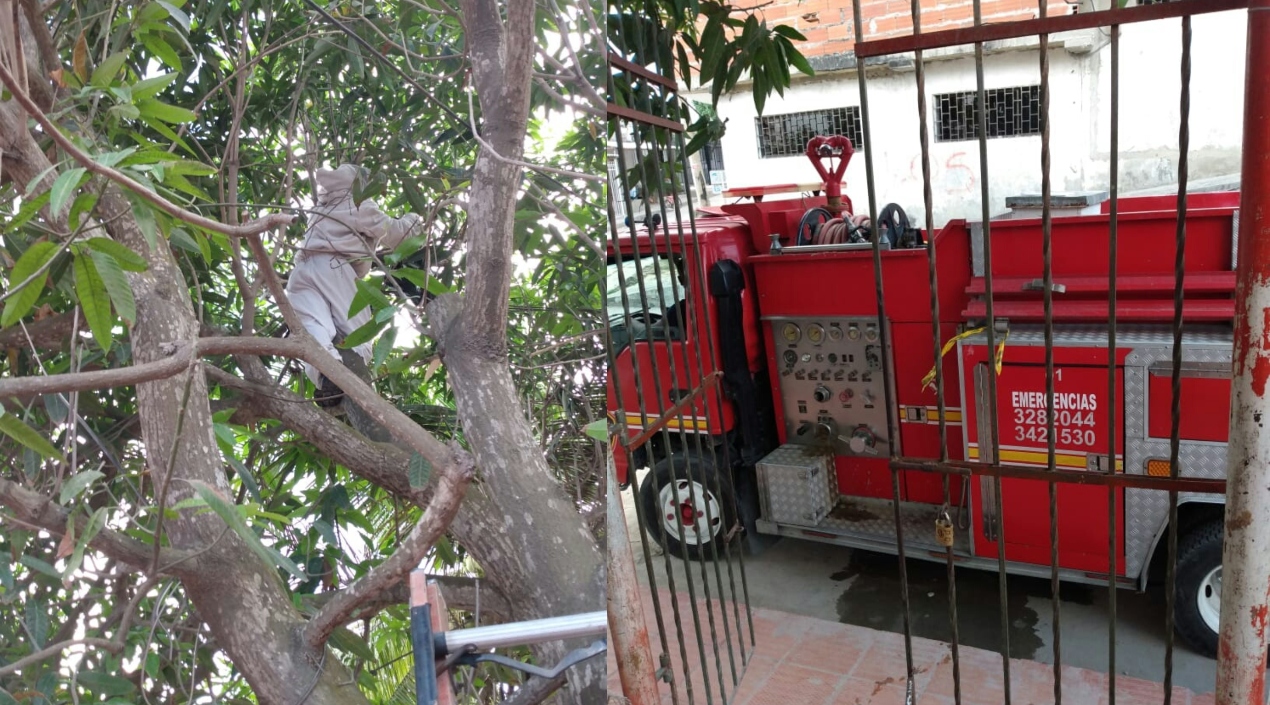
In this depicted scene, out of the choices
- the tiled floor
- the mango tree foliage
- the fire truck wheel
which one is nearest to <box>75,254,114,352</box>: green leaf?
the mango tree foliage

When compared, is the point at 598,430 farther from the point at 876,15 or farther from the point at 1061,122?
the point at 1061,122

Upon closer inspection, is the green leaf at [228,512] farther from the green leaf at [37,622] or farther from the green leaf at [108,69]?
the green leaf at [108,69]

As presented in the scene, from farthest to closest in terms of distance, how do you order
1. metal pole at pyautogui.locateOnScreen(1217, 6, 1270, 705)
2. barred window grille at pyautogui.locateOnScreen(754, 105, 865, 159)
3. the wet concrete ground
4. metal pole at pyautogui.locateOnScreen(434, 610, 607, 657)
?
barred window grille at pyautogui.locateOnScreen(754, 105, 865, 159) → the wet concrete ground → metal pole at pyautogui.locateOnScreen(1217, 6, 1270, 705) → metal pole at pyautogui.locateOnScreen(434, 610, 607, 657)

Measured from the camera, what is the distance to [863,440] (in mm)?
3328

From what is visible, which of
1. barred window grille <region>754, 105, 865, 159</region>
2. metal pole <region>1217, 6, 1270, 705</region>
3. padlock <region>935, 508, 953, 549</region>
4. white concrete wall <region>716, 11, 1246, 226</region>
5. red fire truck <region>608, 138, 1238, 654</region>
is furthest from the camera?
barred window grille <region>754, 105, 865, 159</region>

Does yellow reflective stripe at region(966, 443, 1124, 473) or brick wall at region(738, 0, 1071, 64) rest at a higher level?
brick wall at region(738, 0, 1071, 64)

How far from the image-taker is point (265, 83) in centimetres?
80

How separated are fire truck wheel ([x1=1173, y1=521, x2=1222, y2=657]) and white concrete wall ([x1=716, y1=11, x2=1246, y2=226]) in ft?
8.49

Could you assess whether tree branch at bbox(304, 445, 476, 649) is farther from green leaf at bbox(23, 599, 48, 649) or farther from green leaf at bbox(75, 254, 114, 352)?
green leaf at bbox(75, 254, 114, 352)

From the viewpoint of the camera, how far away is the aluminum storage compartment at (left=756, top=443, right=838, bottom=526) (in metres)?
3.32

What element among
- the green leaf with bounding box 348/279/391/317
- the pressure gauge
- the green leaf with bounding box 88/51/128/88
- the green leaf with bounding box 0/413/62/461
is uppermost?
the green leaf with bounding box 88/51/128/88

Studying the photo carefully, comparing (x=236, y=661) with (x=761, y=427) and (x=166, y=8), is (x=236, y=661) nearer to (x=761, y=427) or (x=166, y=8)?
(x=166, y=8)

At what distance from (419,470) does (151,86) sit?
40 cm

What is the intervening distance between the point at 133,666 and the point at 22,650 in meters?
0.09
